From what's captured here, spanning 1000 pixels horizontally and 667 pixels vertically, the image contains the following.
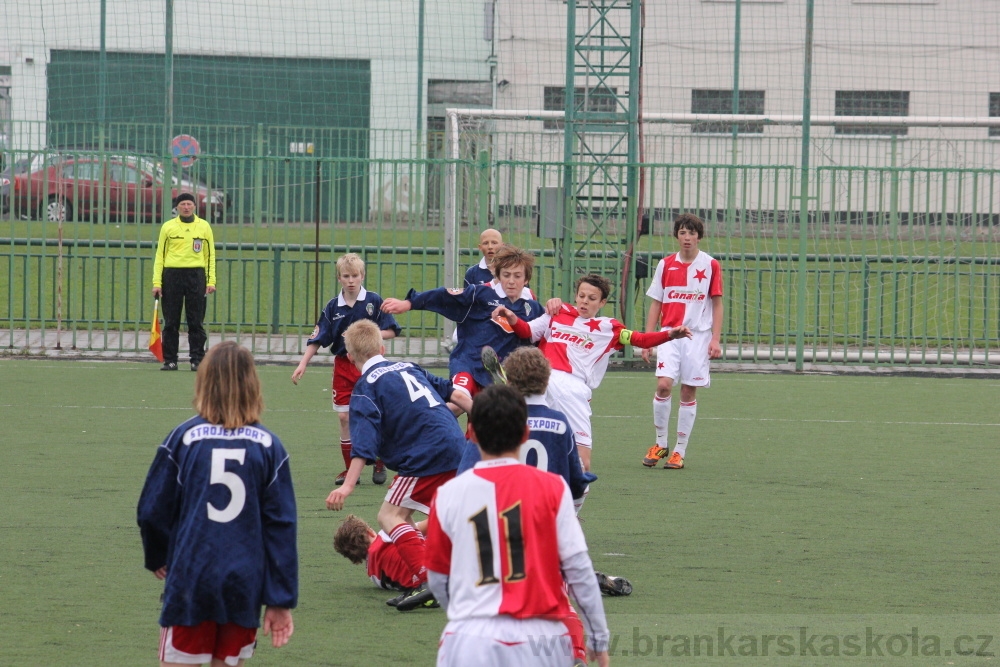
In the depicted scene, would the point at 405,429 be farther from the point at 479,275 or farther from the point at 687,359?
the point at 687,359

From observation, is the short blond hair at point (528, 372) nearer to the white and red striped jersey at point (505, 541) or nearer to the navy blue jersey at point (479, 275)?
the white and red striped jersey at point (505, 541)

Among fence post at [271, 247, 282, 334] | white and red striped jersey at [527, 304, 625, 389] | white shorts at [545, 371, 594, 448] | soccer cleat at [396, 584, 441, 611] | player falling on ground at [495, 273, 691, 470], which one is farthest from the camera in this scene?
fence post at [271, 247, 282, 334]

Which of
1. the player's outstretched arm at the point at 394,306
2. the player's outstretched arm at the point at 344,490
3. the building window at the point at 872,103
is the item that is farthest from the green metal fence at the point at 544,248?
the player's outstretched arm at the point at 344,490

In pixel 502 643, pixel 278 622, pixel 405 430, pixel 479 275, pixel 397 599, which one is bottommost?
pixel 397 599

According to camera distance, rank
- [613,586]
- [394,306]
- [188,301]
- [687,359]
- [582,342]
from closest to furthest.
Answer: [613,586], [394,306], [582,342], [687,359], [188,301]

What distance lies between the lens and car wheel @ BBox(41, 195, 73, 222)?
16.2m

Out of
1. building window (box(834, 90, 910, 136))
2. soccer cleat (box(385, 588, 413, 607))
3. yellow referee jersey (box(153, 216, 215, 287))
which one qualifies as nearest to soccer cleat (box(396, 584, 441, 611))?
soccer cleat (box(385, 588, 413, 607))

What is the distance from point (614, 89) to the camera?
51.7 ft

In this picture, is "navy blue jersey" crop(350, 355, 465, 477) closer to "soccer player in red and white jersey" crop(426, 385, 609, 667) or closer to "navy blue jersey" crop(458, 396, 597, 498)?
"navy blue jersey" crop(458, 396, 597, 498)

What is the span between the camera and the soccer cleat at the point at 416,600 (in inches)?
228

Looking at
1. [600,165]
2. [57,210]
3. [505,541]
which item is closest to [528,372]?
[505,541]

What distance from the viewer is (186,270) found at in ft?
47.4

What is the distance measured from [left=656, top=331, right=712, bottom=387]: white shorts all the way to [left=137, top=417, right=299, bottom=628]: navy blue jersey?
19.9ft

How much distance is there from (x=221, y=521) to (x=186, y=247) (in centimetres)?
1091
